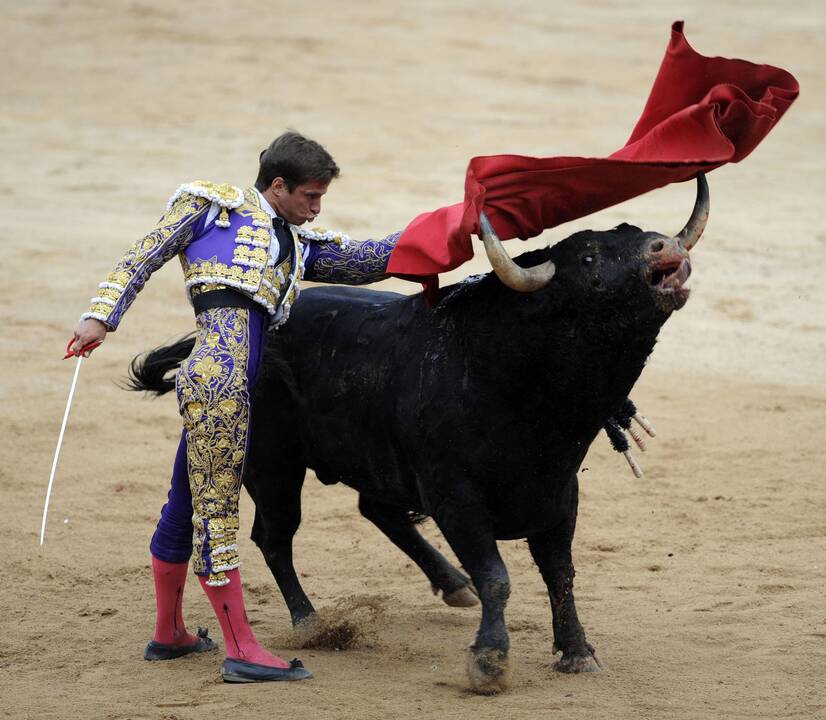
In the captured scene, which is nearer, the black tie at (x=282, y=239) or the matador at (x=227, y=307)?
the matador at (x=227, y=307)

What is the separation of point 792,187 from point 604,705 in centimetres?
912

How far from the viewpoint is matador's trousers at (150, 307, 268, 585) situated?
4363 mm

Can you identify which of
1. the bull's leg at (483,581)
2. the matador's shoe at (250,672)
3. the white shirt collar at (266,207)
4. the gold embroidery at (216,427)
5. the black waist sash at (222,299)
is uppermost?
the white shirt collar at (266,207)

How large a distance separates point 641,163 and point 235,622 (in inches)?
75.7

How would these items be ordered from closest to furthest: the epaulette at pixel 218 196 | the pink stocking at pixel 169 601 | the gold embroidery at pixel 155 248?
the gold embroidery at pixel 155 248 < the epaulette at pixel 218 196 < the pink stocking at pixel 169 601

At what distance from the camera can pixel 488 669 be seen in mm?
4324

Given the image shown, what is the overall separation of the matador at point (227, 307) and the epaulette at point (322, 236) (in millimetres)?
94

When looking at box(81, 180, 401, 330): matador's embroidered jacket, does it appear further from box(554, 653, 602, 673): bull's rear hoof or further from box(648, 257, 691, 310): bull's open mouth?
box(554, 653, 602, 673): bull's rear hoof

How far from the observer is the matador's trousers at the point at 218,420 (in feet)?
14.3

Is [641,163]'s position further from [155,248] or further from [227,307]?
[155,248]

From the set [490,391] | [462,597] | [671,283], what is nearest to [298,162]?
[490,391]

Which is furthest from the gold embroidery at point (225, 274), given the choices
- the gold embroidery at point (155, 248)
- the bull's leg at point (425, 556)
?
the bull's leg at point (425, 556)

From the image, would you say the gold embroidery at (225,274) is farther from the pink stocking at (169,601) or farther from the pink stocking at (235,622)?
the pink stocking at (169,601)

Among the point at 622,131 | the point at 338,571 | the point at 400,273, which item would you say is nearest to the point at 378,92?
the point at 622,131
